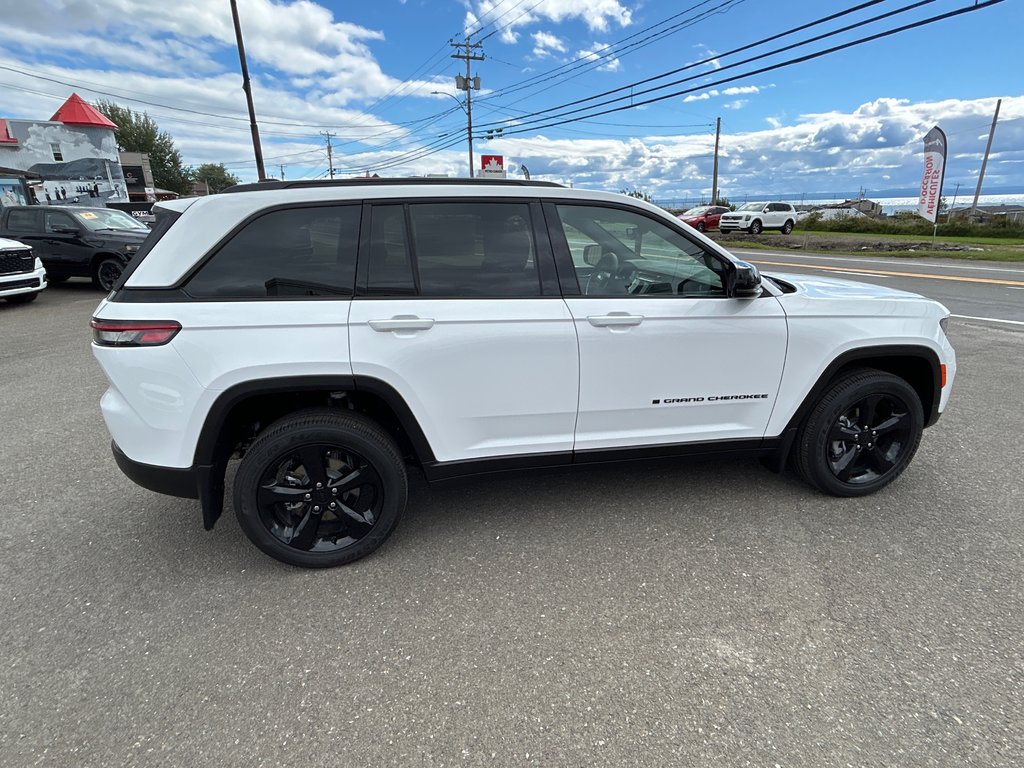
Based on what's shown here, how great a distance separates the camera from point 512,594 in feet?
8.50

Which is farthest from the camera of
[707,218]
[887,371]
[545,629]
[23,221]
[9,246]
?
[707,218]

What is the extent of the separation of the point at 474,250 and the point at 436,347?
0.53 meters

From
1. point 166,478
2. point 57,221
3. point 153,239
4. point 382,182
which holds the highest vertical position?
point 382,182

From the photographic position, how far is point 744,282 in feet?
9.29

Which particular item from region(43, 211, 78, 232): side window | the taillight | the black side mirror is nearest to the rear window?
the taillight

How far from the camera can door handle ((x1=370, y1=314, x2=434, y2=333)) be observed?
257cm

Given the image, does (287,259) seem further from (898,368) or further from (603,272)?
(898,368)

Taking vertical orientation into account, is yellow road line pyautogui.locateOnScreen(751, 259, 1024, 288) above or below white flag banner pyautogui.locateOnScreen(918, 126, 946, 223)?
below

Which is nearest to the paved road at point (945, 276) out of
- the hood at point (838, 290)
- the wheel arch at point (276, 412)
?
the hood at point (838, 290)

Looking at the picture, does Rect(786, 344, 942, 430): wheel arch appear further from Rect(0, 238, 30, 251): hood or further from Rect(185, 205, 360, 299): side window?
Rect(0, 238, 30, 251): hood

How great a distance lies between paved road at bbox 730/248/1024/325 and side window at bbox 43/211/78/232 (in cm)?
1296

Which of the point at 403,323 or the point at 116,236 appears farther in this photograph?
the point at 116,236

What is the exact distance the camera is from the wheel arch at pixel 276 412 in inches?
98.8

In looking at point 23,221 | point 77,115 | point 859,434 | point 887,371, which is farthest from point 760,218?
point 77,115
